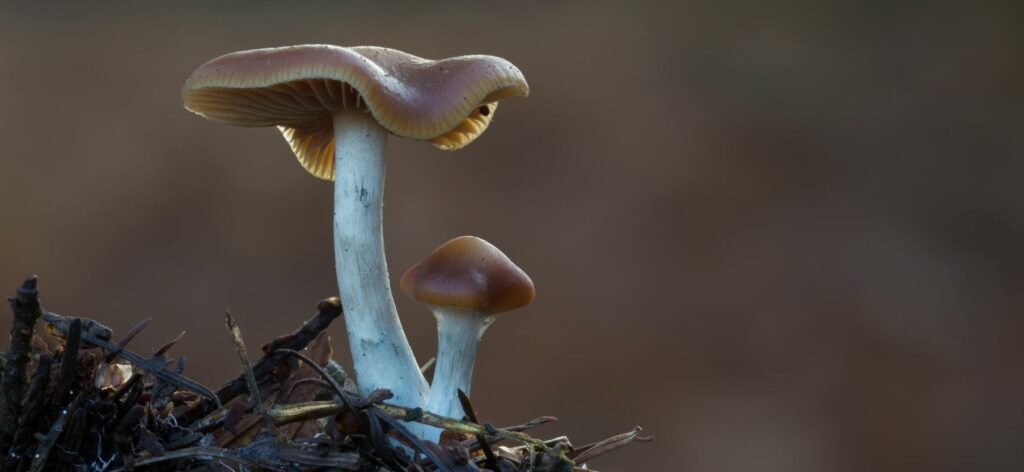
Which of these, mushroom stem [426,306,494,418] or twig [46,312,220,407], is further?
mushroom stem [426,306,494,418]

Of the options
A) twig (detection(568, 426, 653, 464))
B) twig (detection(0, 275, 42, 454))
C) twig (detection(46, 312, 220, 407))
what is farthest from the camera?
twig (detection(568, 426, 653, 464))

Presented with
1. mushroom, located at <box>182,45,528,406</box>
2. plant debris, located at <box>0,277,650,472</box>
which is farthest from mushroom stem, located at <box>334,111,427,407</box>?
plant debris, located at <box>0,277,650,472</box>

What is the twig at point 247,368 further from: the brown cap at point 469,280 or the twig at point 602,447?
the twig at point 602,447

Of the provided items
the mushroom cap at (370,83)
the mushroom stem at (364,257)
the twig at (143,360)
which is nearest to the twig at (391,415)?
the twig at (143,360)

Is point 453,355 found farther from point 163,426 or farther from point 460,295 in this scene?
point 163,426

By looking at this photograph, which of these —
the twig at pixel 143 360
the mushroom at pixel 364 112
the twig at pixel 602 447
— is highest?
the mushroom at pixel 364 112

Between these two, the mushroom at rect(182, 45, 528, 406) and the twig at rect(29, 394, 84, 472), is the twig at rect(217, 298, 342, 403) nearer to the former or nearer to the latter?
the mushroom at rect(182, 45, 528, 406)
